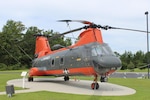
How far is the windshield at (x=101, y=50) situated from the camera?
19283 mm

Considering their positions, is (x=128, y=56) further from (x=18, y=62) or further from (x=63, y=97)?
(x=63, y=97)

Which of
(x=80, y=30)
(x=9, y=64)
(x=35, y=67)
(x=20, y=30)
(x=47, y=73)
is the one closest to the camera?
(x=80, y=30)

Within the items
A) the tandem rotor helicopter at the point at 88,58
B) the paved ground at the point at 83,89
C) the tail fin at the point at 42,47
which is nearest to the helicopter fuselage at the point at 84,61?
the tandem rotor helicopter at the point at 88,58

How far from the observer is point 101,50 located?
19.4 m

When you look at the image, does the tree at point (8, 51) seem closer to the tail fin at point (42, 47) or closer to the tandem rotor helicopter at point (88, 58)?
the tail fin at point (42, 47)

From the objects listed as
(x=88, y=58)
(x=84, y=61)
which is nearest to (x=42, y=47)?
(x=84, y=61)

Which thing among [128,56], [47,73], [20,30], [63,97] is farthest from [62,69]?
[20,30]

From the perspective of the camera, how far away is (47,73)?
2823 cm

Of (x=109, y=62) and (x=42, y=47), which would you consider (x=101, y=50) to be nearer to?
(x=109, y=62)

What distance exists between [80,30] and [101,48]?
9.53ft

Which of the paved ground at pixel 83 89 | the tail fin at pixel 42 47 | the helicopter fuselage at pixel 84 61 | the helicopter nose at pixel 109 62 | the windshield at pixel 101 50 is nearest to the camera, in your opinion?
the paved ground at pixel 83 89

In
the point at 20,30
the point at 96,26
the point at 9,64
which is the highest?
the point at 20,30

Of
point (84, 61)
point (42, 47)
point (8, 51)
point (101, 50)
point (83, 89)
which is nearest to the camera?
point (101, 50)

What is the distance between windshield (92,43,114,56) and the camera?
19283 millimetres
